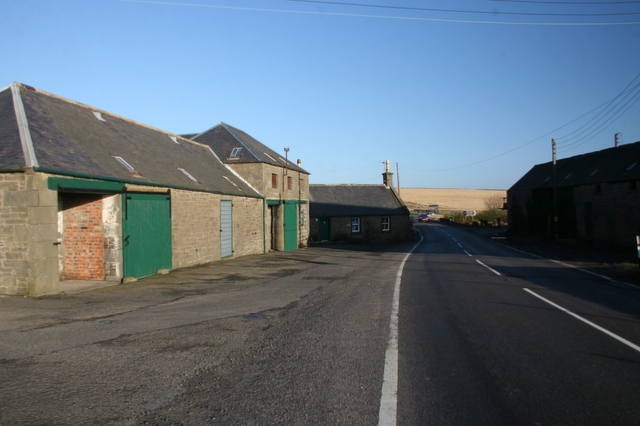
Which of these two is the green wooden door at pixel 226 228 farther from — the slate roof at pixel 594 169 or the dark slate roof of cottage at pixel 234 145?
the slate roof at pixel 594 169

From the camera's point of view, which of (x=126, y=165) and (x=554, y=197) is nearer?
(x=126, y=165)

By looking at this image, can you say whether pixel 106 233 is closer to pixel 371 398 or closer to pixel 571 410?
pixel 371 398

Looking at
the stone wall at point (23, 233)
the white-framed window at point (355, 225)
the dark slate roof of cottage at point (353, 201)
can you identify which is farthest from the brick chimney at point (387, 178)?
the stone wall at point (23, 233)

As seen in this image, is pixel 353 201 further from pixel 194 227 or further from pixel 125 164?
pixel 125 164

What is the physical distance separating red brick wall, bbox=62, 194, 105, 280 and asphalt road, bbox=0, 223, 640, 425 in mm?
2473

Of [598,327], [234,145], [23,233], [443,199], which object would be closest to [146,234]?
[23,233]

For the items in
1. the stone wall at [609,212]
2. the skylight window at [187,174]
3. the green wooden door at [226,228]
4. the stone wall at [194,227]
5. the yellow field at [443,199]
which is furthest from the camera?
the yellow field at [443,199]

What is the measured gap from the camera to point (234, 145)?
26922 mm

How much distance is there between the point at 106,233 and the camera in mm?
12578

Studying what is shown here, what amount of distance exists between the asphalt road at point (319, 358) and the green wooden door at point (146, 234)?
2714 millimetres

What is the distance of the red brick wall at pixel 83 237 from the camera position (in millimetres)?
12594

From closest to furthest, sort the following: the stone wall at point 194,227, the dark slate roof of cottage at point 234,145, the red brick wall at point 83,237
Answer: the red brick wall at point 83,237 → the stone wall at point 194,227 → the dark slate roof of cottage at point 234,145

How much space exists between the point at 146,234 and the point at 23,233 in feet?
13.6

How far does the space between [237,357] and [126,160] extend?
10.7 m
